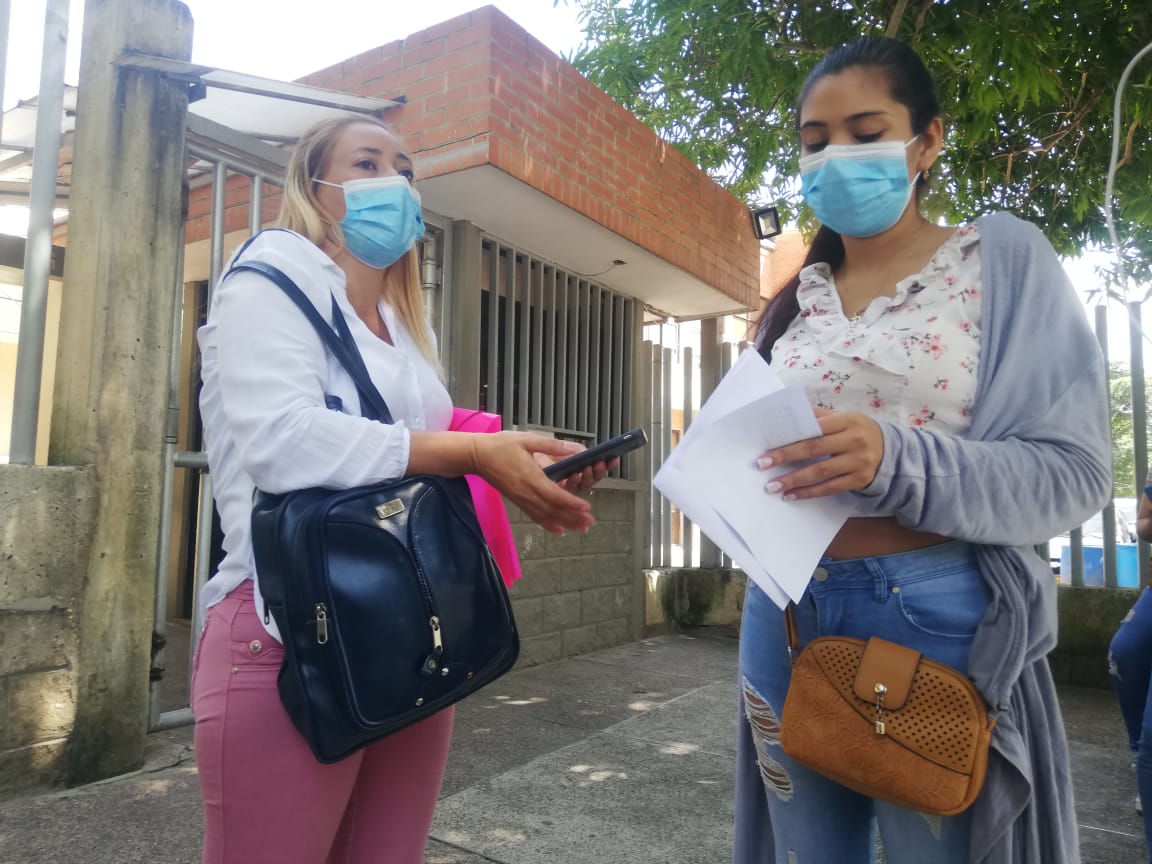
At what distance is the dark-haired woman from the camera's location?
3.68ft

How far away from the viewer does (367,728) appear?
1138 millimetres

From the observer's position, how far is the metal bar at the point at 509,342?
5340 millimetres

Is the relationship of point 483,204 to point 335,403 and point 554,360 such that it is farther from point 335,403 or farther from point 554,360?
point 335,403

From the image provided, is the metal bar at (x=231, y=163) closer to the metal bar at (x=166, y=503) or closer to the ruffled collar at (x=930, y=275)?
the metal bar at (x=166, y=503)

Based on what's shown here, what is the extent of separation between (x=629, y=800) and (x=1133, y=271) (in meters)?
7.02

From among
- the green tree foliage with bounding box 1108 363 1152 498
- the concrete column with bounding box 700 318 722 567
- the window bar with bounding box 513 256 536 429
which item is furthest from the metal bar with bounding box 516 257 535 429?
the green tree foliage with bounding box 1108 363 1152 498

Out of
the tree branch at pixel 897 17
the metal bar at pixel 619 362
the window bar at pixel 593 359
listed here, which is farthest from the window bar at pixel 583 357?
the tree branch at pixel 897 17

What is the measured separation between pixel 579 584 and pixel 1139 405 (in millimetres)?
3651

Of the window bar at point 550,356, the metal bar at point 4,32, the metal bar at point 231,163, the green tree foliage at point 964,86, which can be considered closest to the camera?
the metal bar at point 4,32

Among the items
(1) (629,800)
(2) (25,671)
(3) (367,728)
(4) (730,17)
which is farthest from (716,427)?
(4) (730,17)

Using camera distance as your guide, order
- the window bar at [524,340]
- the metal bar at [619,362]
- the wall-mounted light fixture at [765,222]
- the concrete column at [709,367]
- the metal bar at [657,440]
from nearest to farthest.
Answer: the window bar at [524,340]
the metal bar at [619,362]
the wall-mounted light fixture at [765,222]
the metal bar at [657,440]
the concrete column at [709,367]

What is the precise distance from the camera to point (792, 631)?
1335 millimetres

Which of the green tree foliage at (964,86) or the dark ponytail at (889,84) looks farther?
the green tree foliage at (964,86)

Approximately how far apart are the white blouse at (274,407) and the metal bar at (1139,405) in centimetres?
502
